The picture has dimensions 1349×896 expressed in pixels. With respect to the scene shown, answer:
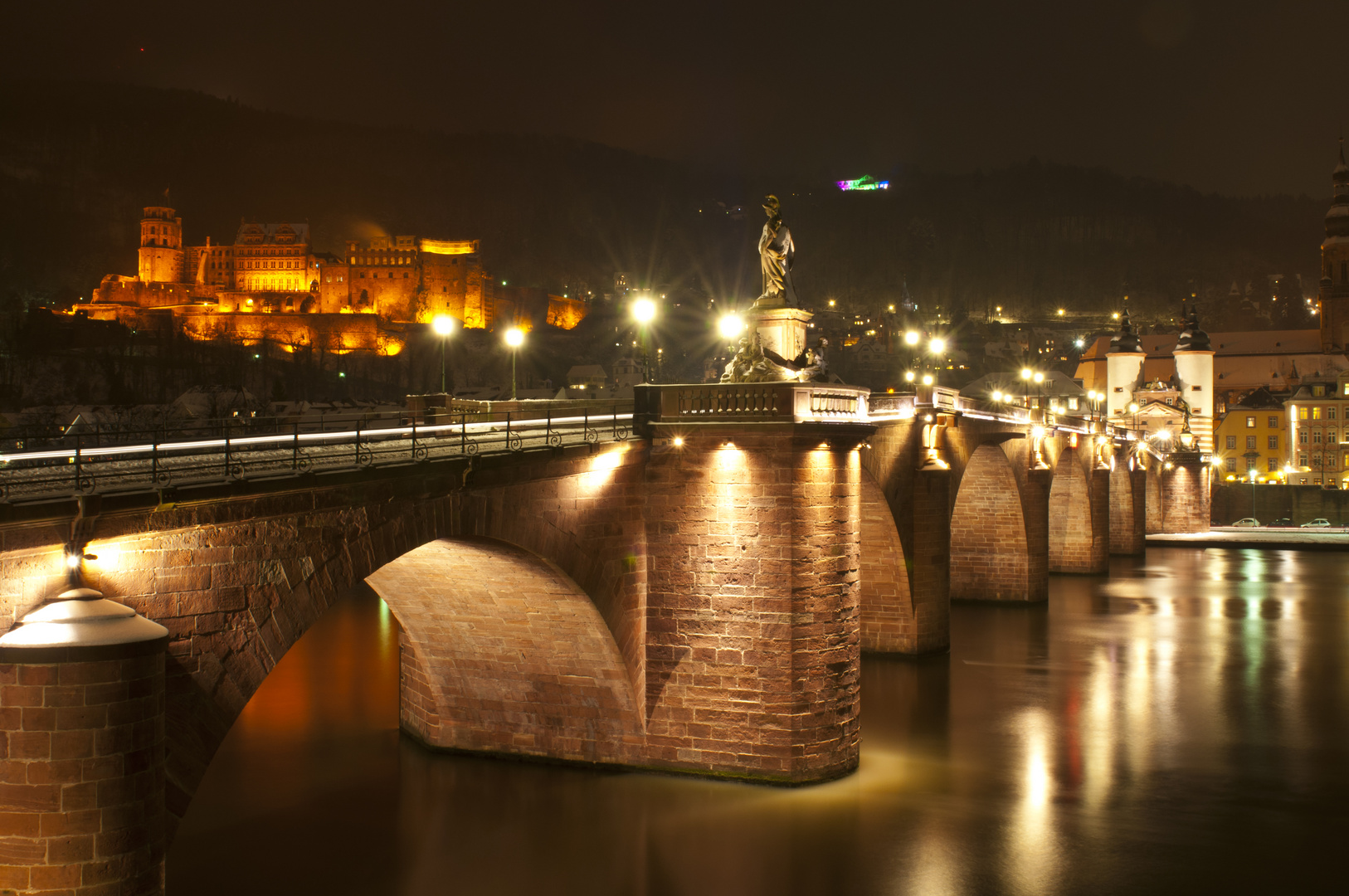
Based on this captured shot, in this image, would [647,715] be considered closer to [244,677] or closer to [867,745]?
[867,745]

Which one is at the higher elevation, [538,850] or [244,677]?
[244,677]

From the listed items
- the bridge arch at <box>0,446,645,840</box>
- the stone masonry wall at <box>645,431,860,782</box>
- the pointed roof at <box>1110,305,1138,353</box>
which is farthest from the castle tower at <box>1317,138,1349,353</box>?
the bridge arch at <box>0,446,645,840</box>

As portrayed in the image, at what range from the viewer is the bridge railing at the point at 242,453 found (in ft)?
38.3

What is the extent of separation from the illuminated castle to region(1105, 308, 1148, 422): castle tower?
77.9m

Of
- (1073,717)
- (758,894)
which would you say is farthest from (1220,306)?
(758,894)

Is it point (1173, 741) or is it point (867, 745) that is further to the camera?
point (1173, 741)

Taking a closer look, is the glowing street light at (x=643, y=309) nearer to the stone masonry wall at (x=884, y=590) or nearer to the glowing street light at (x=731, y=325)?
the glowing street light at (x=731, y=325)

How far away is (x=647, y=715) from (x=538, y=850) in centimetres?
317

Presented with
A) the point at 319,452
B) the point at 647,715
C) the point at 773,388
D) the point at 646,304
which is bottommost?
the point at 647,715

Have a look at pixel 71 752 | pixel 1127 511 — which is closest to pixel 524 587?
pixel 71 752

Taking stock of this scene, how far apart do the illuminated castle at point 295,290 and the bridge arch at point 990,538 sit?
101294mm

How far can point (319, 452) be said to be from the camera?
49.6 feet

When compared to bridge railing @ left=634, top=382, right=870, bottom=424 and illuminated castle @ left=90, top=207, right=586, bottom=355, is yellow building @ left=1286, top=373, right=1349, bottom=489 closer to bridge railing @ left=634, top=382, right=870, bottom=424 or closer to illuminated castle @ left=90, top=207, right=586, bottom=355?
bridge railing @ left=634, top=382, right=870, bottom=424

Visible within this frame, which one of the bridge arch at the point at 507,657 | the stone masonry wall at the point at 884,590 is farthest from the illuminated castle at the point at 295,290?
the bridge arch at the point at 507,657
